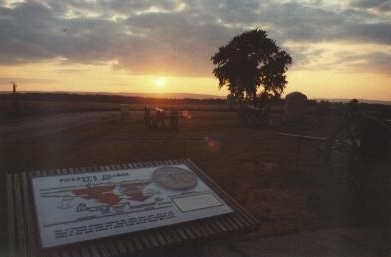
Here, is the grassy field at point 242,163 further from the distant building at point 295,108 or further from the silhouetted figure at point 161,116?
the distant building at point 295,108

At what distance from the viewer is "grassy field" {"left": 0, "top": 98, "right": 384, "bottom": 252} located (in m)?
8.44

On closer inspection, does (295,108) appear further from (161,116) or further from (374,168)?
(374,168)

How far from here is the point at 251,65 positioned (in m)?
42.3

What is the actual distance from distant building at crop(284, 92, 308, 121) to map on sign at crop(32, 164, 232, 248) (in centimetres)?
2931

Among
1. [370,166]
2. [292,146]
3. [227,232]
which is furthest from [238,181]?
[292,146]

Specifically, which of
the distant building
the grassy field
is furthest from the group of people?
the distant building

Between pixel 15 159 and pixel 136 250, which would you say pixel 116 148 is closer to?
pixel 15 159

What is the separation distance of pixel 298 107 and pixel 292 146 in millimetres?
16788

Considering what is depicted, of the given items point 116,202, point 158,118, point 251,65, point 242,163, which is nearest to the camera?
point 116,202

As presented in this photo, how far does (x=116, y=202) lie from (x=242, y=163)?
28.0 feet

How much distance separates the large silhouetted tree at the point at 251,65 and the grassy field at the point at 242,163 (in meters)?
21.4

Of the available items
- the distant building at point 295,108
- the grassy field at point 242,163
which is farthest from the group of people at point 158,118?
the distant building at point 295,108

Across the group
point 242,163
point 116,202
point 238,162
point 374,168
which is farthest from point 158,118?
point 116,202

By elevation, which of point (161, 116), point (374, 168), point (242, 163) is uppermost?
point (374, 168)
